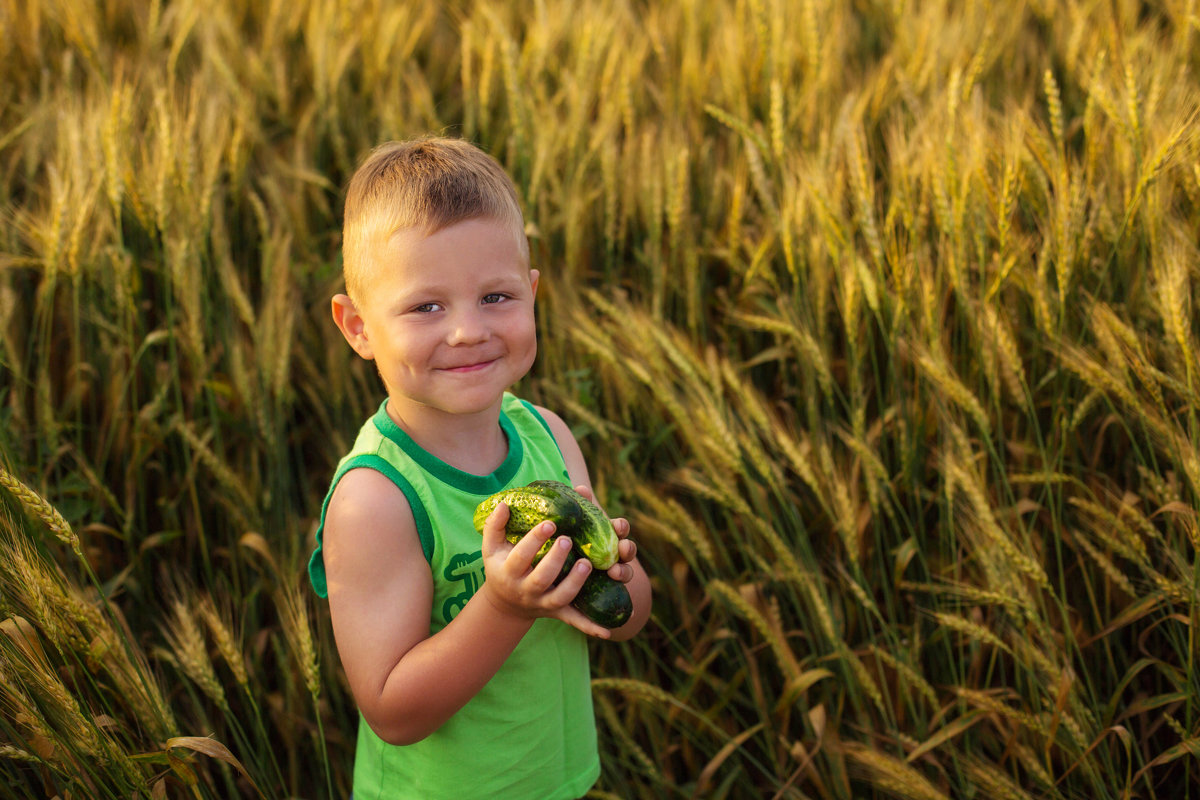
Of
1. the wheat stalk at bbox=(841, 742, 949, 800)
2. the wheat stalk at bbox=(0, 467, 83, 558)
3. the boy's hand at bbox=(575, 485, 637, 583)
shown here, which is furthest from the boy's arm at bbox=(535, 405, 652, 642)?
the wheat stalk at bbox=(0, 467, 83, 558)

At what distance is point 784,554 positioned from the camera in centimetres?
187

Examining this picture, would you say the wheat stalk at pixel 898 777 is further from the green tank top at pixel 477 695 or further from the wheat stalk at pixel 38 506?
the wheat stalk at pixel 38 506

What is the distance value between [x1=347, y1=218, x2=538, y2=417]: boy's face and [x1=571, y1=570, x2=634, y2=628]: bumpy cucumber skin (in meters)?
0.30

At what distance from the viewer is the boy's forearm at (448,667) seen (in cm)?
120

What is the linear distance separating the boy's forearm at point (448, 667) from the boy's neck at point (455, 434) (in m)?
0.29

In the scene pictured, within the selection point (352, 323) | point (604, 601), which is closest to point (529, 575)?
point (604, 601)

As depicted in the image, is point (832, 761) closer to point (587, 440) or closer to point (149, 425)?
point (587, 440)

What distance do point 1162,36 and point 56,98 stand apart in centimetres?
422

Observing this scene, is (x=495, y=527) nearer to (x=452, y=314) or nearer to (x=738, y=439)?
(x=452, y=314)

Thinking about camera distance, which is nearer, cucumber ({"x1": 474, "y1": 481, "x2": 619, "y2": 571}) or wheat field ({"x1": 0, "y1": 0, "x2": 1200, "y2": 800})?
cucumber ({"x1": 474, "y1": 481, "x2": 619, "y2": 571})

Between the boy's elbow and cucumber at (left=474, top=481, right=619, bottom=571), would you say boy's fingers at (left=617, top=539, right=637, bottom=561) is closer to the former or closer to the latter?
cucumber at (left=474, top=481, right=619, bottom=571)

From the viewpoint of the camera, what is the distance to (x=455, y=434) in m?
1.42

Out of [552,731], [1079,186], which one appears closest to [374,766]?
[552,731]

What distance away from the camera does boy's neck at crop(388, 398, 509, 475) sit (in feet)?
4.58
